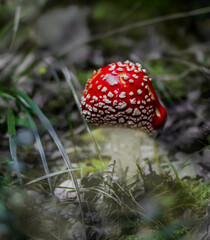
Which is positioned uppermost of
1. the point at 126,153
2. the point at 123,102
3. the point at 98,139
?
the point at 123,102

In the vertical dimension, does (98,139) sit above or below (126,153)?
below

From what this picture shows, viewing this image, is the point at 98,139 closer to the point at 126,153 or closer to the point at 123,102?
the point at 126,153

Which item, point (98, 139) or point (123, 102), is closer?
point (123, 102)

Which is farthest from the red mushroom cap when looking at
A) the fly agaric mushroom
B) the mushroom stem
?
the mushroom stem

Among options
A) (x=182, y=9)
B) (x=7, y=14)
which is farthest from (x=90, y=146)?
(x=7, y=14)

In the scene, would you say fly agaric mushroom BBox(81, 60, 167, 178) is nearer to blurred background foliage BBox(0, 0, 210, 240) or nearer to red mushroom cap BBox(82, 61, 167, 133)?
red mushroom cap BBox(82, 61, 167, 133)

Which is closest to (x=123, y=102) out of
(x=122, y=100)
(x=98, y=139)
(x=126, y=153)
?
(x=122, y=100)

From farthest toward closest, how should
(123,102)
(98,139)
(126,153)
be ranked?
(98,139) → (126,153) → (123,102)
